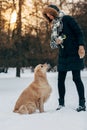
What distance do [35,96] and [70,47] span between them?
1076mm

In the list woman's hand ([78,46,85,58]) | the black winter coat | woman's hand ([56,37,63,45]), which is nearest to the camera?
woman's hand ([78,46,85,58])

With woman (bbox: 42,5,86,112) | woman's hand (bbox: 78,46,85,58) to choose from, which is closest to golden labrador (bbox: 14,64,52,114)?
woman (bbox: 42,5,86,112)

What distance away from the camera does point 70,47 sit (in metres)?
7.59

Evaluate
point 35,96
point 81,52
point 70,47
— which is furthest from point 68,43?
point 35,96

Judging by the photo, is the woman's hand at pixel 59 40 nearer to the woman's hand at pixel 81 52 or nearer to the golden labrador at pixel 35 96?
the woman's hand at pixel 81 52

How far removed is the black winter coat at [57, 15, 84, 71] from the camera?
7504mm

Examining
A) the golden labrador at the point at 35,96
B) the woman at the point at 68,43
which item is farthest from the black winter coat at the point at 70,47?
the golden labrador at the point at 35,96

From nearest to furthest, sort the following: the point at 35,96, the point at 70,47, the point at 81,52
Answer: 1. the point at 81,52
2. the point at 70,47
3. the point at 35,96

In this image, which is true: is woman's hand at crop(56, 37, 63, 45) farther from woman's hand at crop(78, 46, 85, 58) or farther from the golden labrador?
the golden labrador

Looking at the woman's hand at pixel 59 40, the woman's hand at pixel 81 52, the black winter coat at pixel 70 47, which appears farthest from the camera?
the woman's hand at pixel 59 40

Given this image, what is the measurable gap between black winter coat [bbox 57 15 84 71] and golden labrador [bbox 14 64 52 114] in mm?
481

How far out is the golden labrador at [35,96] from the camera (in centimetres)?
763

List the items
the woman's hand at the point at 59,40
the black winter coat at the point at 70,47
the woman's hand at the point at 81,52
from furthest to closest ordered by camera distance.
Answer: the woman's hand at the point at 59,40 < the black winter coat at the point at 70,47 < the woman's hand at the point at 81,52

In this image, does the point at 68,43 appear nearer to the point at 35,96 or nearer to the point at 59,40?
the point at 59,40
